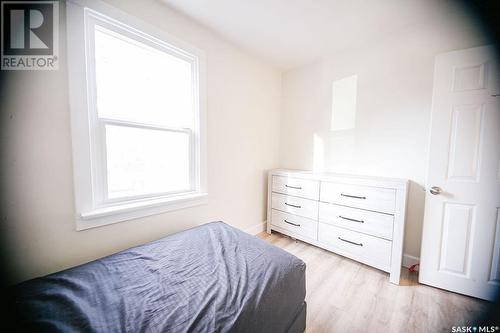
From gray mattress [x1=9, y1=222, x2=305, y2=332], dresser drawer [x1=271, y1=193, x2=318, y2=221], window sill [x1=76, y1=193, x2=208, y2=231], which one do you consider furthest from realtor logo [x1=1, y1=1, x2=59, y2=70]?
dresser drawer [x1=271, y1=193, x2=318, y2=221]

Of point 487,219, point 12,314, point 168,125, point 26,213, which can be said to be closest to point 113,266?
point 12,314

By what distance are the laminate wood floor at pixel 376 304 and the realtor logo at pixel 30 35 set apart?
7.99 ft

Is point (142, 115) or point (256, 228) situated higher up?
point (142, 115)

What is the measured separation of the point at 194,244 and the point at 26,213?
0.98 meters

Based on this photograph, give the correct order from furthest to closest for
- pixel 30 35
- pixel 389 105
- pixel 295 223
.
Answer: pixel 295 223, pixel 389 105, pixel 30 35

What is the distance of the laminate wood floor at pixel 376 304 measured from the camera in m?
1.23

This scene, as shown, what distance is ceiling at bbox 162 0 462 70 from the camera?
59.2 inches

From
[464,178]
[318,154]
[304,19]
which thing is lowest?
[464,178]

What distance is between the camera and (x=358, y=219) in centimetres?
182

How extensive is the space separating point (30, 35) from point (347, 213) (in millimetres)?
2835

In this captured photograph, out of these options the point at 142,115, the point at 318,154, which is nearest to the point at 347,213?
the point at 318,154

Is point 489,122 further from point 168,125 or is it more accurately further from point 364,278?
point 168,125

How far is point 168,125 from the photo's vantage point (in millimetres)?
1643

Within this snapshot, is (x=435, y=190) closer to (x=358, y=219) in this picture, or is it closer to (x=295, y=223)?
(x=358, y=219)
